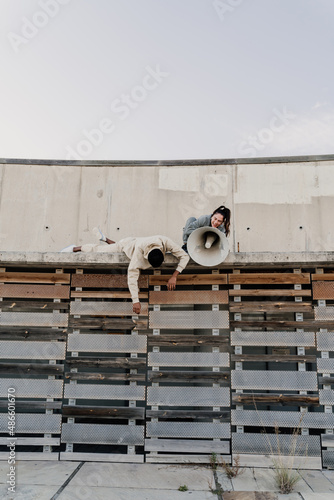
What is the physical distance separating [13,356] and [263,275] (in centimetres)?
397

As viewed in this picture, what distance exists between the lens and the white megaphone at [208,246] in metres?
5.45

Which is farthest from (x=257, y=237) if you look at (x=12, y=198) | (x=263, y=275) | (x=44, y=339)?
(x=12, y=198)

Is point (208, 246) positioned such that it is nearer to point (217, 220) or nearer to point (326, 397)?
point (217, 220)

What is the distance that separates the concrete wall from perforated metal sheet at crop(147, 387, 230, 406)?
160 inches

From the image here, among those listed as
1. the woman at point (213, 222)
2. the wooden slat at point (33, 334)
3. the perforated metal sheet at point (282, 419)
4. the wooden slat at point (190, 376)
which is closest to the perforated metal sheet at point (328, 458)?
the perforated metal sheet at point (282, 419)

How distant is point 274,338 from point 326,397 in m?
1.08

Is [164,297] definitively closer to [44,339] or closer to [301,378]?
[44,339]

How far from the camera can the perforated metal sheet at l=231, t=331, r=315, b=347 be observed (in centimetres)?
564

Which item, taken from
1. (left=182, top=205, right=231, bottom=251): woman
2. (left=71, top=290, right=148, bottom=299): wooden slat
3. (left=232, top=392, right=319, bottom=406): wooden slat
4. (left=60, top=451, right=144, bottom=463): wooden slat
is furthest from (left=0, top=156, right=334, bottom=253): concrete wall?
(left=60, top=451, right=144, bottom=463): wooden slat

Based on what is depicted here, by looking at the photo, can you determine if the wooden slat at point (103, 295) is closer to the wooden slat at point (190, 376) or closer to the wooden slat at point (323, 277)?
the wooden slat at point (190, 376)

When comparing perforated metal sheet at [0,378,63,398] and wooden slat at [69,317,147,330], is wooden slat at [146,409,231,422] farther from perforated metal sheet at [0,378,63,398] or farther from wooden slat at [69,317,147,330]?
perforated metal sheet at [0,378,63,398]

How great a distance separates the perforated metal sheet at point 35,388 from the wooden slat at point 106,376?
0.65 ft

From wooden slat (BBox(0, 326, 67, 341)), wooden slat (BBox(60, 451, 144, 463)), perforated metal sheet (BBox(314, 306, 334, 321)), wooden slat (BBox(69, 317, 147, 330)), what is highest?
perforated metal sheet (BBox(314, 306, 334, 321))

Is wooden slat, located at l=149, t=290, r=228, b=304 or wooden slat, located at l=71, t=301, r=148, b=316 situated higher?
wooden slat, located at l=149, t=290, r=228, b=304
